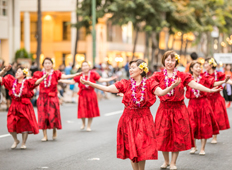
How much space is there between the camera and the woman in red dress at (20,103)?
1080 cm

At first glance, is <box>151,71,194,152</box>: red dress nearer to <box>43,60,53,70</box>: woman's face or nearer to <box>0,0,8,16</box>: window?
<box>43,60,53,70</box>: woman's face

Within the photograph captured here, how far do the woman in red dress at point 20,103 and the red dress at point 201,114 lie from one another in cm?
331

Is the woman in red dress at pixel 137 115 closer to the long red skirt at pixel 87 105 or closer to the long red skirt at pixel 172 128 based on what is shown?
the long red skirt at pixel 172 128

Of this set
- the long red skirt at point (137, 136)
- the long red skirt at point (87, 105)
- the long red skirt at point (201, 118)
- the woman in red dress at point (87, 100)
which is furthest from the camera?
the long red skirt at point (87, 105)

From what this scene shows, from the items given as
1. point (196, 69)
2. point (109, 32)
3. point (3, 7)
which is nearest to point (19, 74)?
point (196, 69)

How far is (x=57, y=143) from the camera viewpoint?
461 inches

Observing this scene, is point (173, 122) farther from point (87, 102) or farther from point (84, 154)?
point (87, 102)

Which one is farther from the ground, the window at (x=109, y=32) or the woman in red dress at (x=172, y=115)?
the window at (x=109, y=32)

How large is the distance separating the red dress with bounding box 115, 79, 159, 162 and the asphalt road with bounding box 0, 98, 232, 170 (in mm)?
1541

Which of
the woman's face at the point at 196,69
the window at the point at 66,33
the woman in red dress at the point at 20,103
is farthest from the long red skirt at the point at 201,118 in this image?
the window at the point at 66,33

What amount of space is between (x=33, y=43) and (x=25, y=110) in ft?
146

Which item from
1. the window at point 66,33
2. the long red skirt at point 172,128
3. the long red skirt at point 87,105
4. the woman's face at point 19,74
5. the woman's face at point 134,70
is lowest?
the long red skirt at point 87,105

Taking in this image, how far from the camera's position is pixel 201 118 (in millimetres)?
10133

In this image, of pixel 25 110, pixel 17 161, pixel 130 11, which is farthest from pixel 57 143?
pixel 130 11
